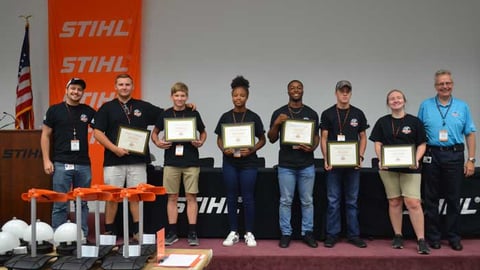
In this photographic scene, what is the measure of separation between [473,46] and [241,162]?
3972 millimetres

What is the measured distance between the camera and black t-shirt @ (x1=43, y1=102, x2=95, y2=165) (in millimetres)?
3580


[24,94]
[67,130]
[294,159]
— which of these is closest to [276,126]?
[294,159]

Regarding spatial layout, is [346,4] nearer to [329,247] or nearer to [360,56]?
[360,56]

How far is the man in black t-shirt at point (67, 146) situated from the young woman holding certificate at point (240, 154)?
1217mm

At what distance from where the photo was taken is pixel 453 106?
347 centimetres

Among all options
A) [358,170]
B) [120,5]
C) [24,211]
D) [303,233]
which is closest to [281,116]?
[358,170]

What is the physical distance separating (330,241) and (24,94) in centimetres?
425

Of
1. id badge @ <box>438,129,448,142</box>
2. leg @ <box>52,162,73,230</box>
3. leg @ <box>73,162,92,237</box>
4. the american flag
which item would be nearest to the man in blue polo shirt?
id badge @ <box>438,129,448,142</box>

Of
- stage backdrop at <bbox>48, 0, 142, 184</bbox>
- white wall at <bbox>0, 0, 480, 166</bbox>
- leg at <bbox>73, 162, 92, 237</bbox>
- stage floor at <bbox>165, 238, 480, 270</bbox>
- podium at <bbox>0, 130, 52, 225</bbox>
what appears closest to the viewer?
stage floor at <bbox>165, 238, 480, 270</bbox>

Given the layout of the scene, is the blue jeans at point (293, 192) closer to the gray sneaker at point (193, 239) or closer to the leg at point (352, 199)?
the leg at point (352, 199)

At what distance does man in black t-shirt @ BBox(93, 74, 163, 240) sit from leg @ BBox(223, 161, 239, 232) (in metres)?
0.72

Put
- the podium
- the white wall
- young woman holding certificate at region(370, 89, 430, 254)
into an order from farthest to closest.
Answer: the white wall, the podium, young woman holding certificate at region(370, 89, 430, 254)

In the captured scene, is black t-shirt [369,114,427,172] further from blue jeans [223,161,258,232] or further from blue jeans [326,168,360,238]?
blue jeans [223,161,258,232]

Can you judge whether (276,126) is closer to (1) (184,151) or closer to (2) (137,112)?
(1) (184,151)
